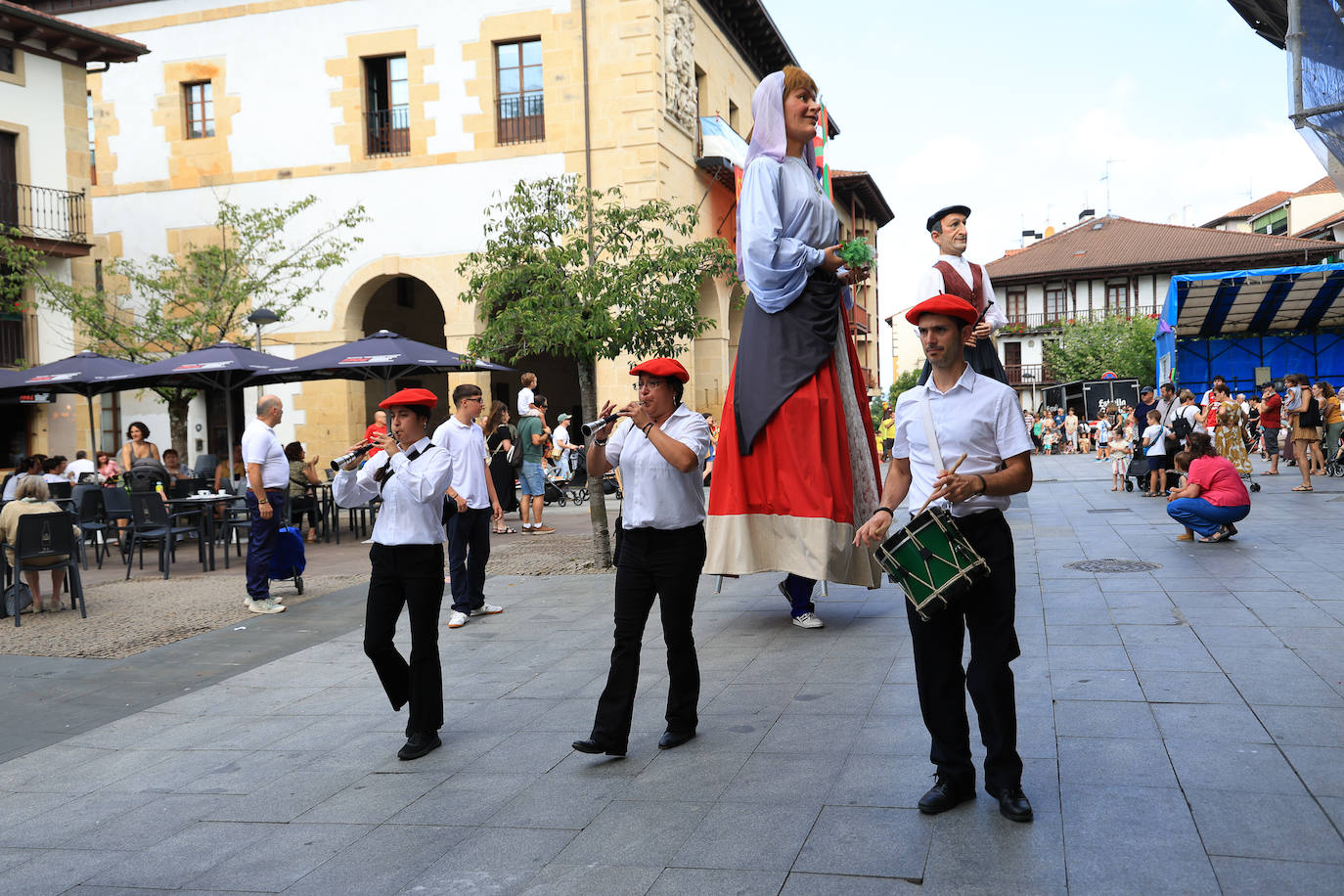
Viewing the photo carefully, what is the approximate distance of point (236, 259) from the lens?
21.7 meters

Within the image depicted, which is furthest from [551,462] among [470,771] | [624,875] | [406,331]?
[624,875]

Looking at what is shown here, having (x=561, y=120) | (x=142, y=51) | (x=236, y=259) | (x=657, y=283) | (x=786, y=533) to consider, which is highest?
(x=142, y=51)

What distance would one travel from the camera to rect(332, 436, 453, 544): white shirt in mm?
5266

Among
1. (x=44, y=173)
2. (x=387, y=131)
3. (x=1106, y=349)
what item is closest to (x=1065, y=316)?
(x=1106, y=349)

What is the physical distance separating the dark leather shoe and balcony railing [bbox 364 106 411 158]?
2039 centimetres

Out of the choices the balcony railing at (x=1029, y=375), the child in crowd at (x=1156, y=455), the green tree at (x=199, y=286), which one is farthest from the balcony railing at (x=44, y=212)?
the balcony railing at (x=1029, y=375)

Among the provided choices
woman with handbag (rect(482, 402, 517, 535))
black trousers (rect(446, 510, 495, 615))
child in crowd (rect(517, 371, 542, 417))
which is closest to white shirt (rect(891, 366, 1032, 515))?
black trousers (rect(446, 510, 495, 615))

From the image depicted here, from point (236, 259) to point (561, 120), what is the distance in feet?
22.9

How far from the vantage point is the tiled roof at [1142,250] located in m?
58.6

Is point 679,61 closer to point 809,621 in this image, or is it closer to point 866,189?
point 809,621

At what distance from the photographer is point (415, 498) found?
527 cm

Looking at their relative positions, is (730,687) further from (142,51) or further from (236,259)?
(142,51)

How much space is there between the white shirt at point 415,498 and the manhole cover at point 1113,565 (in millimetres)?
5455

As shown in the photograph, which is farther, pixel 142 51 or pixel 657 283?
pixel 142 51
